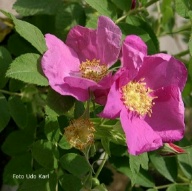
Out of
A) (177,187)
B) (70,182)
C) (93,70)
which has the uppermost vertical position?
(93,70)

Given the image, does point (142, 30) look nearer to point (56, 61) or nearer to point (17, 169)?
point (56, 61)

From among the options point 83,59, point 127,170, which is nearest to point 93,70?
point 83,59

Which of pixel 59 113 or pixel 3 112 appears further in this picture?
pixel 3 112

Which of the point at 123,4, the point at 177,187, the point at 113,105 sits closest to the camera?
the point at 113,105

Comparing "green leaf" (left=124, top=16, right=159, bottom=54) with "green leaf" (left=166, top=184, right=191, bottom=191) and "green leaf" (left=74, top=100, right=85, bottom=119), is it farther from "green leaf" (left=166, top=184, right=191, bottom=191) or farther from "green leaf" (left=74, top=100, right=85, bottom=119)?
"green leaf" (left=166, top=184, right=191, bottom=191)

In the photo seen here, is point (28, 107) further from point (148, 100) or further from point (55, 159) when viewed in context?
point (148, 100)

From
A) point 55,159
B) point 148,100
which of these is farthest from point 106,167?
point 148,100

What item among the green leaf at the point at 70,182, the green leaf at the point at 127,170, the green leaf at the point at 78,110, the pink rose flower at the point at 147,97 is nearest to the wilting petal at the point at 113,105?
the pink rose flower at the point at 147,97

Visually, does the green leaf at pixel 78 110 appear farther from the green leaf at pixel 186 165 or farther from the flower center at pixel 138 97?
the green leaf at pixel 186 165
